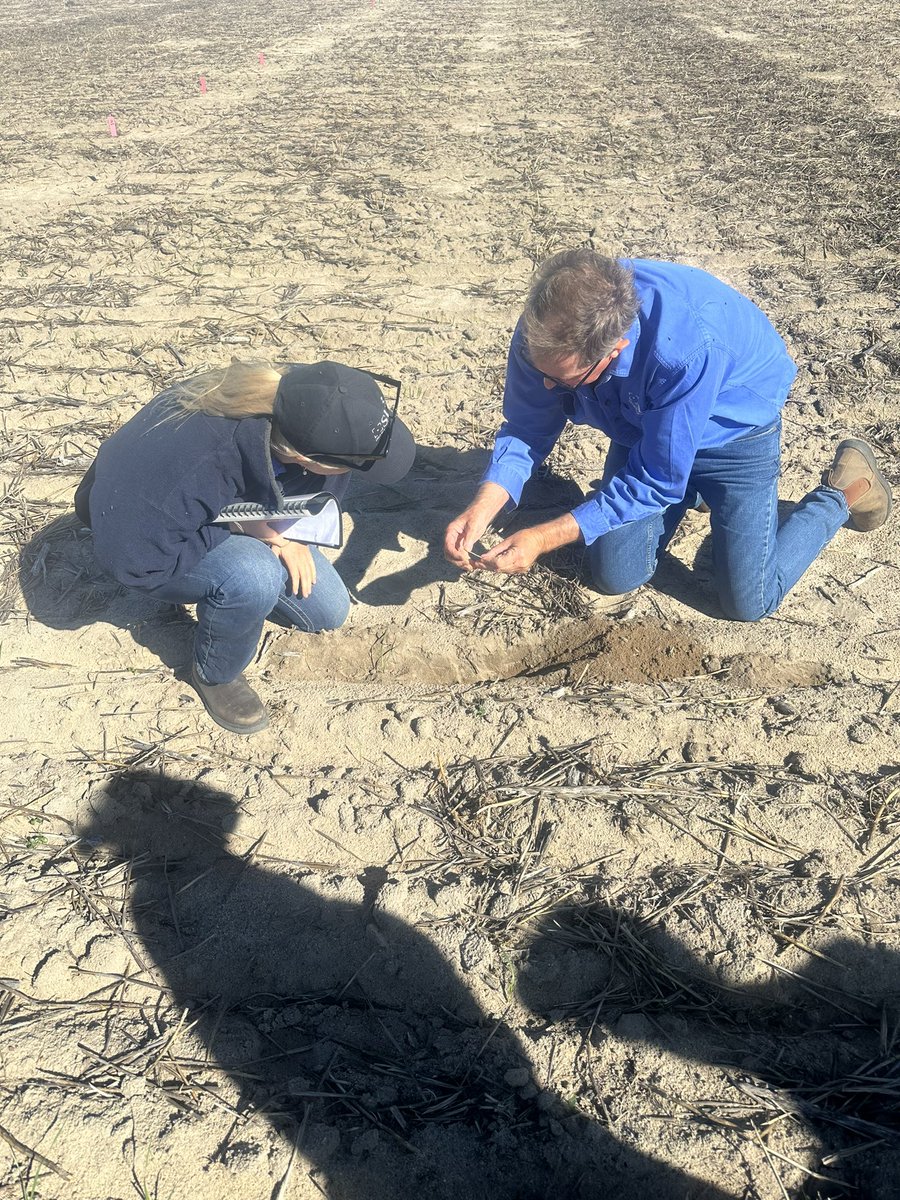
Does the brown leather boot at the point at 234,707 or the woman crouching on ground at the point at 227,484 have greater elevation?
the woman crouching on ground at the point at 227,484

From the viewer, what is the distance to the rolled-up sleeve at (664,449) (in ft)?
8.99

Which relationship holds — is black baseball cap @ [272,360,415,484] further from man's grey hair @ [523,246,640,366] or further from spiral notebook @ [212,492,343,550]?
man's grey hair @ [523,246,640,366]

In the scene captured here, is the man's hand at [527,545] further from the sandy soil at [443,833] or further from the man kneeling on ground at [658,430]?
the sandy soil at [443,833]

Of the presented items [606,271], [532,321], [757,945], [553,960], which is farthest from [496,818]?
[606,271]

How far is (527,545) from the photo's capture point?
2.83 metres

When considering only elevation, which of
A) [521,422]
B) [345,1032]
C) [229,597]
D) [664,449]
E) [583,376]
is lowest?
[345,1032]

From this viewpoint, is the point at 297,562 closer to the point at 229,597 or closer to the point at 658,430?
the point at 229,597

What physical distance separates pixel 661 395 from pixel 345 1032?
6.91 feet

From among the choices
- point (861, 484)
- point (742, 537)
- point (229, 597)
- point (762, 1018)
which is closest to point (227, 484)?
point (229, 597)

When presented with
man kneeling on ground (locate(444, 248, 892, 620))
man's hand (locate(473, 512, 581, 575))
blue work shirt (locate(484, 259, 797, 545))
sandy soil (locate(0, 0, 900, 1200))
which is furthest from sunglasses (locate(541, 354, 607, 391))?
sandy soil (locate(0, 0, 900, 1200))

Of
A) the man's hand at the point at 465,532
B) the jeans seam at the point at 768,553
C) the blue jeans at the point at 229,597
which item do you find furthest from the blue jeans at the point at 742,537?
the blue jeans at the point at 229,597

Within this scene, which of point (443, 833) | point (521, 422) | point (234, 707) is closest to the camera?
point (443, 833)

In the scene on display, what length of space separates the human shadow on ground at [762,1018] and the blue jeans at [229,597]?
1.35 m

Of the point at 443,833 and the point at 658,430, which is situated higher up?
the point at 658,430
